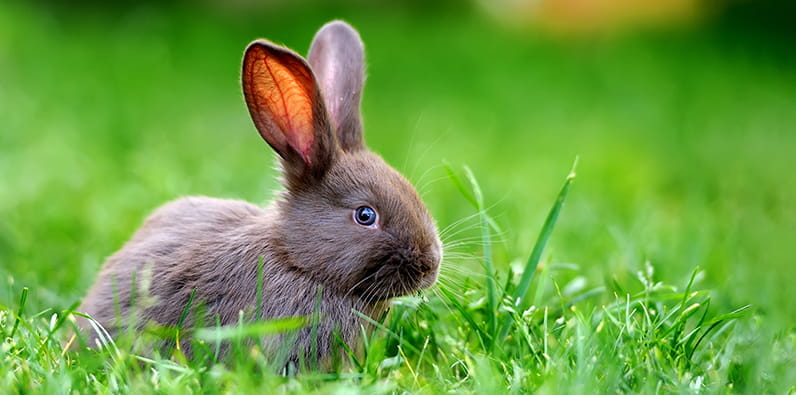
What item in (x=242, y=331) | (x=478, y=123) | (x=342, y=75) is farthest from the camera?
(x=478, y=123)

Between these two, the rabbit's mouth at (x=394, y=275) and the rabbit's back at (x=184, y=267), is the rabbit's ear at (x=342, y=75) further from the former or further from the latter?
the rabbit's mouth at (x=394, y=275)

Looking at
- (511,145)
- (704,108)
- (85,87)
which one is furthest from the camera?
(704,108)

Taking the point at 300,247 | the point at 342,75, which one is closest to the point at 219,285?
the point at 300,247

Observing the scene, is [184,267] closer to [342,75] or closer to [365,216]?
[365,216]

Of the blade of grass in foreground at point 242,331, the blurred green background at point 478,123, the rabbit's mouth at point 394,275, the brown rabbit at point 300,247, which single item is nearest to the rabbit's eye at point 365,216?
the brown rabbit at point 300,247

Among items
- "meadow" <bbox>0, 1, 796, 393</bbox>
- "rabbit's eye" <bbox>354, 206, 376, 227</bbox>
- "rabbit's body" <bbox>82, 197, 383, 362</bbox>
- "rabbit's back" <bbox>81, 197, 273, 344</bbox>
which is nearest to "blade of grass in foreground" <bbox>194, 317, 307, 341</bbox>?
"meadow" <bbox>0, 1, 796, 393</bbox>

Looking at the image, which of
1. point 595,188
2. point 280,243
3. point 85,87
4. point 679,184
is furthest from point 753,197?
point 85,87

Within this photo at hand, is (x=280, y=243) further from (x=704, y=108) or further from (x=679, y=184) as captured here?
(x=704, y=108)
